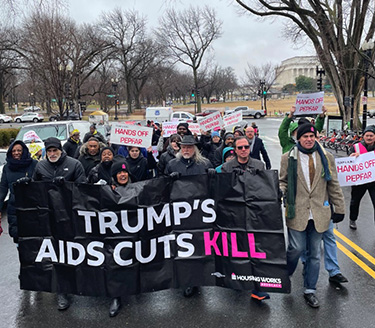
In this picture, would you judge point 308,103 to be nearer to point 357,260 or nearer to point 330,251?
point 357,260

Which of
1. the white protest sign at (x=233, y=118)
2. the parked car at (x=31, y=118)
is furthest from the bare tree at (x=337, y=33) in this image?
the parked car at (x=31, y=118)

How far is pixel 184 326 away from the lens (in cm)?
359

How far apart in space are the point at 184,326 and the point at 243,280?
0.76m

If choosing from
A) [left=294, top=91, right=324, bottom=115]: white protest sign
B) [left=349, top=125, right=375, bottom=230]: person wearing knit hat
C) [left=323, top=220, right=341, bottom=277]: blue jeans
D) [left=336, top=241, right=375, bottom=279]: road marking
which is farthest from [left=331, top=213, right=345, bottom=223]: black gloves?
[left=294, top=91, right=324, bottom=115]: white protest sign

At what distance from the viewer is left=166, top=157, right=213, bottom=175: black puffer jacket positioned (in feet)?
15.6

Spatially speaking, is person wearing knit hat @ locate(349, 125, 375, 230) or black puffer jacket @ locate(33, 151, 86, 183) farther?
person wearing knit hat @ locate(349, 125, 375, 230)

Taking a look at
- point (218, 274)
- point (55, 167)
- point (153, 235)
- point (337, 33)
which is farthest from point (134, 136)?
point (337, 33)

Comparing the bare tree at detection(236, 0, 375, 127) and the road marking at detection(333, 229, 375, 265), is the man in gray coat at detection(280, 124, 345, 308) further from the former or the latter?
the bare tree at detection(236, 0, 375, 127)

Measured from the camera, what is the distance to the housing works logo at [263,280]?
3.72 meters

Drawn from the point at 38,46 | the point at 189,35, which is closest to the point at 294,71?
the point at 189,35

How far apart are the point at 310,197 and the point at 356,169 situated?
2.04 meters

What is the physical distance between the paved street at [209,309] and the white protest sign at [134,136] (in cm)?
316

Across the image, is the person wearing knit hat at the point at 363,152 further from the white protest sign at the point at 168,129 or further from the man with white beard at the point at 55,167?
the white protest sign at the point at 168,129

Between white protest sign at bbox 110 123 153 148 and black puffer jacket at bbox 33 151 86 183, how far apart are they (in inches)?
84.7
